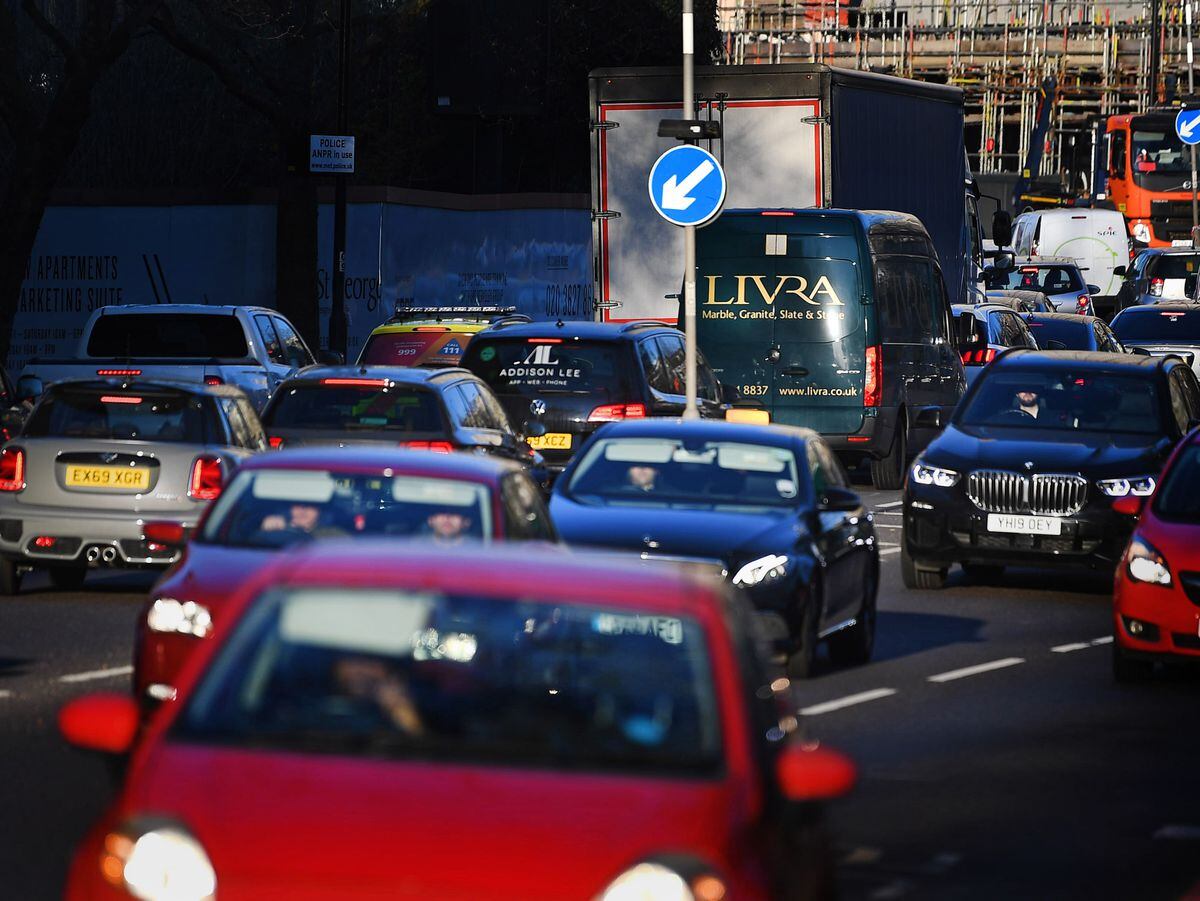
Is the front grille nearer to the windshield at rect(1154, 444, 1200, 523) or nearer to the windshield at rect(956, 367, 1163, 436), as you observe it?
the windshield at rect(956, 367, 1163, 436)

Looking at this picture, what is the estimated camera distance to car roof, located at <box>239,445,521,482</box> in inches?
413

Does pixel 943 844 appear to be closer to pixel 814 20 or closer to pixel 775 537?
A: pixel 775 537

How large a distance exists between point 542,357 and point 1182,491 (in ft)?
27.9

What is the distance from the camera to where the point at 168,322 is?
24.4m

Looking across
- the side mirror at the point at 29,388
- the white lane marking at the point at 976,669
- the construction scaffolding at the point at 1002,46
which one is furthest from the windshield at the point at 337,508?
the construction scaffolding at the point at 1002,46

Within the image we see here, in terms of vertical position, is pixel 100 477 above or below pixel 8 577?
above

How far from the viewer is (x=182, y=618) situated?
32.9 feet

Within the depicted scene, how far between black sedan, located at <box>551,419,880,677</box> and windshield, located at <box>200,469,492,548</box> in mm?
2309

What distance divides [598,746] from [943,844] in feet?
12.5

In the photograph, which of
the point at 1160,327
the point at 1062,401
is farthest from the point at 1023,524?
the point at 1160,327

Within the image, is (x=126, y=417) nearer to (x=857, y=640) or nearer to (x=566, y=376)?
(x=857, y=640)

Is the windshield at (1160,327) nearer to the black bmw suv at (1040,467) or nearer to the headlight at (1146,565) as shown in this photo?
the black bmw suv at (1040,467)

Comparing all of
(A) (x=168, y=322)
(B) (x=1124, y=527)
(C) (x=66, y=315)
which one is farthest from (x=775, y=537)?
(C) (x=66, y=315)

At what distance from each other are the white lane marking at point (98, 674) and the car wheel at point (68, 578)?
424 centimetres
